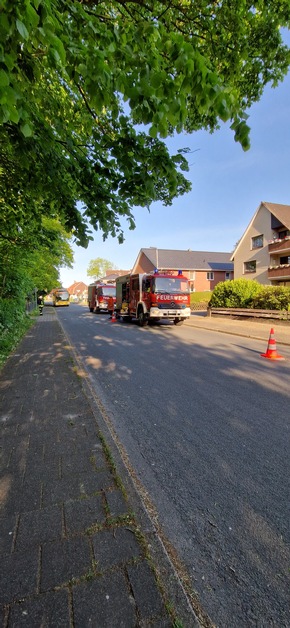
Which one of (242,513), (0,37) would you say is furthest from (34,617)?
(0,37)

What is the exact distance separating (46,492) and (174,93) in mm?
3205

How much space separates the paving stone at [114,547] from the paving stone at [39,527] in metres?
0.28

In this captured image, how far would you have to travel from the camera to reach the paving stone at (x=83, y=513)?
186 centimetres

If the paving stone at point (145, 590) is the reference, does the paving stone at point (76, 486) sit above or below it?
below

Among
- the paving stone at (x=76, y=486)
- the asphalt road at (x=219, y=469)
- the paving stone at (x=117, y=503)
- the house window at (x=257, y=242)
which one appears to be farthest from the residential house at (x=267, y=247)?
the paving stone at (x=117, y=503)

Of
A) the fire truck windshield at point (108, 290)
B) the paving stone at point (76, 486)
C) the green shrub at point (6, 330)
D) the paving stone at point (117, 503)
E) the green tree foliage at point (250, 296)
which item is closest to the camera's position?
the paving stone at point (117, 503)

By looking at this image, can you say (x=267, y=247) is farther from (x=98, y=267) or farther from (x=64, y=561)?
(x=98, y=267)

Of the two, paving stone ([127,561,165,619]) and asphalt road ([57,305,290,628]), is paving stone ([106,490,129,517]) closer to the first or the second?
asphalt road ([57,305,290,628])

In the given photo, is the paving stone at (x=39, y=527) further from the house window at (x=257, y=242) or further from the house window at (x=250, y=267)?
the house window at (x=257, y=242)

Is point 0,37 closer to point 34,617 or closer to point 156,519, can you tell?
point 34,617

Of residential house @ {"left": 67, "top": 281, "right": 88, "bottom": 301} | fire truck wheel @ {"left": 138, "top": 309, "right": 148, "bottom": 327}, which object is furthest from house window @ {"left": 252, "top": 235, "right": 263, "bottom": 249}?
residential house @ {"left": 67, "top": 281, "right": 88, "bottom": 301}

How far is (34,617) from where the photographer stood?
4.39ft

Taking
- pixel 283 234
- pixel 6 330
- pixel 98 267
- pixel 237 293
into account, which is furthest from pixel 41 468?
pixel 98 267

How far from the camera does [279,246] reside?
26.8 m
